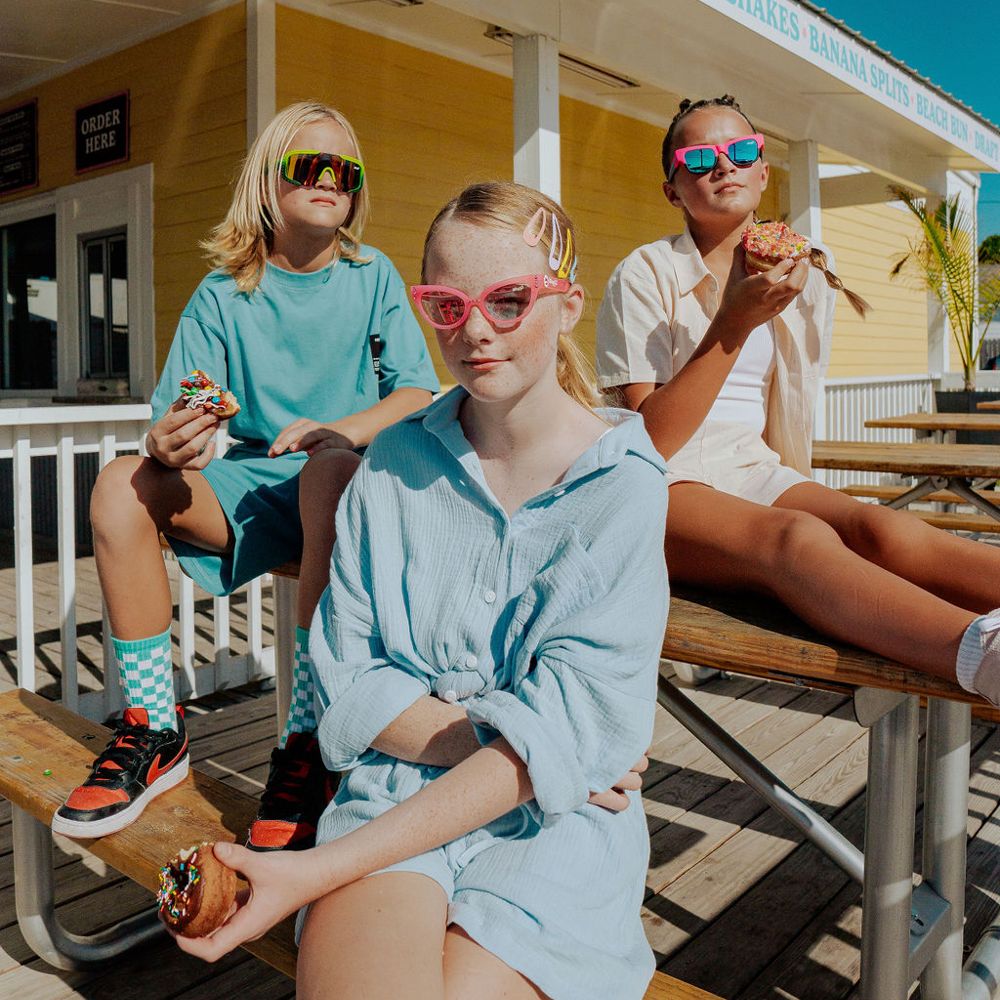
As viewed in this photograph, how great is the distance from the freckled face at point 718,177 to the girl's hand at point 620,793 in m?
1.35

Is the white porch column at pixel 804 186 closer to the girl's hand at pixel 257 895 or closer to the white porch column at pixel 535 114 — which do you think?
the white porch column at pixel 535 114

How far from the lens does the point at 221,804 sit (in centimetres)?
190

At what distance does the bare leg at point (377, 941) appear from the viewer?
1.19 m

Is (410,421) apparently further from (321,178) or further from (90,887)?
(90,887)

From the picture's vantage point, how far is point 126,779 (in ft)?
6.09

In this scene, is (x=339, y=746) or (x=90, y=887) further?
(x=90, y=887)

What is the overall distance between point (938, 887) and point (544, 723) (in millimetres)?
1101

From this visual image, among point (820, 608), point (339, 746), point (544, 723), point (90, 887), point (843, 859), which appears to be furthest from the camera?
point (90, 887)

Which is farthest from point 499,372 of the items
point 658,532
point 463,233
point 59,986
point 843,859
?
point 59,986

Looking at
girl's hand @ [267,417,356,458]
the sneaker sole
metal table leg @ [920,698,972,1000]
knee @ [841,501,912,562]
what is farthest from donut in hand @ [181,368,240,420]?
metal table leg @ [920,698,972,1000]

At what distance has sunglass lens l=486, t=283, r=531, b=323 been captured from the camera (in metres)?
1.51

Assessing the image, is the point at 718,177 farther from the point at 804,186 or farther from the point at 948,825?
the point at 804,186

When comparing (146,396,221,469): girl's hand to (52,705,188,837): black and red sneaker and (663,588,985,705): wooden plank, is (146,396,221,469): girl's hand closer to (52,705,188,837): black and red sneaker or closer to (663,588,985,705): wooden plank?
(52,705,188,837): black and red sneaker

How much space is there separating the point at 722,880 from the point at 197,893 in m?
1.81
